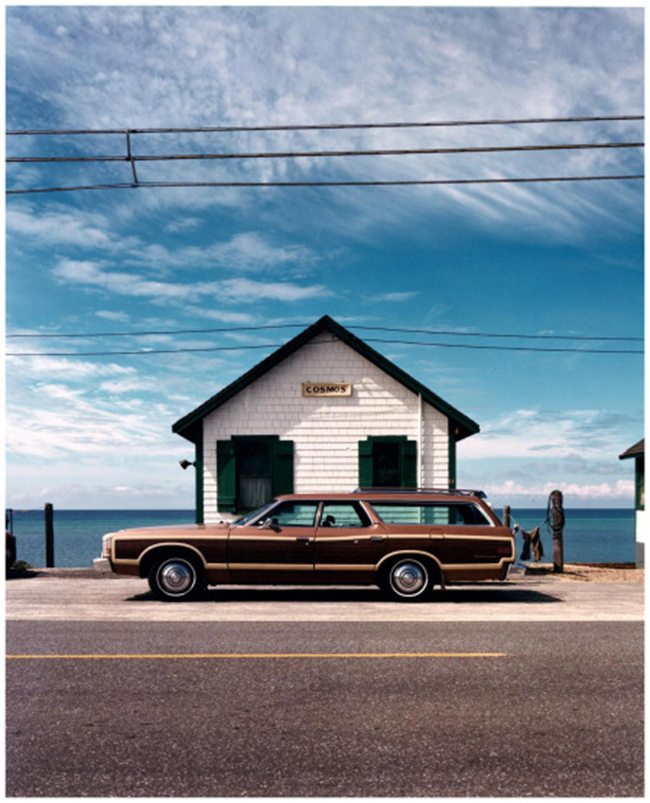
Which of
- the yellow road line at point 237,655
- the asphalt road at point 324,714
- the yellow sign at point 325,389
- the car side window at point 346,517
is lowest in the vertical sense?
the yellow road line at point 237,655

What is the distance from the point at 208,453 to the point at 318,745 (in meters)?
14.2

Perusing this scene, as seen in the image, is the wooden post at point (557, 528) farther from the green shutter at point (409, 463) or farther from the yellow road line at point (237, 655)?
the yellow road line at point (237, 655)

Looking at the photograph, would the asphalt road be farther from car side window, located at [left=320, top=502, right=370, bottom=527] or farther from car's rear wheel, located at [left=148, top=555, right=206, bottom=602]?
car side window, located at [left=320, top=502, right=370, bottom=527]

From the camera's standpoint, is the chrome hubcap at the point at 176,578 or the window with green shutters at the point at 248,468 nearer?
the chrome hubcap at the point at 176,578

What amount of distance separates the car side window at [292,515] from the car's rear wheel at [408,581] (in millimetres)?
1479

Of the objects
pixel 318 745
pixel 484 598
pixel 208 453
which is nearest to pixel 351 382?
pixel 208 453

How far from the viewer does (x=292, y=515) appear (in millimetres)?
12164

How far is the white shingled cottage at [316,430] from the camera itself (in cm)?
1878

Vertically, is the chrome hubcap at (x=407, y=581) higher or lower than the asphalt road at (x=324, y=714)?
lower

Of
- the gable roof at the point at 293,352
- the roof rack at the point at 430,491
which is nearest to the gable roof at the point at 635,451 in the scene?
the gable roof at the point at 293,352

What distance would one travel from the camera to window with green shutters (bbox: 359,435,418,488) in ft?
61.6

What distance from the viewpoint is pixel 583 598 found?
12.9 m

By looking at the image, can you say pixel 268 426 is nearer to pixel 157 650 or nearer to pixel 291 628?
pixel 291 628

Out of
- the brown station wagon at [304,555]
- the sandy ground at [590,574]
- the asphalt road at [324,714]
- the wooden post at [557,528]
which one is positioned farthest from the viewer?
the wooden post at [557,528]
